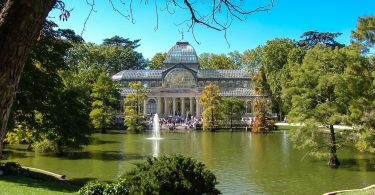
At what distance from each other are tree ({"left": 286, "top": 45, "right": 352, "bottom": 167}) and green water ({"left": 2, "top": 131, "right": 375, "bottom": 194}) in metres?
1.05

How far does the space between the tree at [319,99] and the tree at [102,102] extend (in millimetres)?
24020

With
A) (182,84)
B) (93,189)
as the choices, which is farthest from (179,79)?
(93,189)

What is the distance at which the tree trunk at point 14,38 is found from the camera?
208 cm

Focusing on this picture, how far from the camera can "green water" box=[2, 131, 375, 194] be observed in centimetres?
1535

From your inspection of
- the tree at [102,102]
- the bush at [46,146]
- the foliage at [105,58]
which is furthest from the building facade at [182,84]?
A: the bush at [46,146]

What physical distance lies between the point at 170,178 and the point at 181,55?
5637 cm

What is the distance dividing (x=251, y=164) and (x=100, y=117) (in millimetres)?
24337

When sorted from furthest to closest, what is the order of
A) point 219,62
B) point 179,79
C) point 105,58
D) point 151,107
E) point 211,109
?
point 219,62
point 105,58
point 151,107
point 179,79
point 211,109

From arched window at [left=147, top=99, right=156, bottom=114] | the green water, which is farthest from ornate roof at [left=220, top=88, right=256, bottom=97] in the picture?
the green water

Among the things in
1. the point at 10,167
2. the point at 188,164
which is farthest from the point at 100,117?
the point at 188,164

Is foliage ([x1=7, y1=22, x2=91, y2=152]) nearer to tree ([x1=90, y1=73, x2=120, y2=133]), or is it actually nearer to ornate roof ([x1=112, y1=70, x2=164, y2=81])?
tree ([x1=90, y1=73, x2=120, y2=133])

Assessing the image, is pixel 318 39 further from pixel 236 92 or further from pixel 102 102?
pixel 102 102

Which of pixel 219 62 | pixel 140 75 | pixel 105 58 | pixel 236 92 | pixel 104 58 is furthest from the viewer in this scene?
pixel 219 62

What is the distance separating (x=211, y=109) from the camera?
46.6 meters
